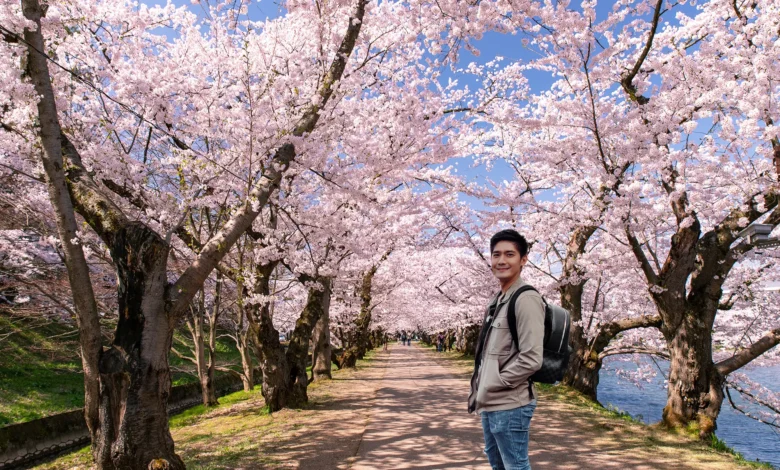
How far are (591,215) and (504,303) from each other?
23.6 feet

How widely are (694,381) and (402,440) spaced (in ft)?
15.8

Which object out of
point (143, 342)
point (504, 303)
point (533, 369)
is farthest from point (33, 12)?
point (533, 369)

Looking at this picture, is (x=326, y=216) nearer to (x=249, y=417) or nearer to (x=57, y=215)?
(x=249, y=417)

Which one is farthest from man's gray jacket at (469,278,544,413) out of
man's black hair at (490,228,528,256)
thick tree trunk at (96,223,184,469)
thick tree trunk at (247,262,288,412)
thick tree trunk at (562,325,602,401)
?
thick tree trunk at (562,325,602,401)

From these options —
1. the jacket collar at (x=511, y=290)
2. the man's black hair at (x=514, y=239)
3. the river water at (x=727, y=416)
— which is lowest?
the river water at (x=727, y=416)

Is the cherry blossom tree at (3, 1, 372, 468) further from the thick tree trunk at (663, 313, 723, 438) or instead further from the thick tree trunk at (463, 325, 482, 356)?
the thick tree trunk at (463, 325, 482, 356)

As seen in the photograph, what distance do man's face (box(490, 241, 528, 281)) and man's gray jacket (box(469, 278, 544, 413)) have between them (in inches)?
2.8

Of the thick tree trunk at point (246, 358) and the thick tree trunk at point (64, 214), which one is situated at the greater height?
the thick tree trunk at point (64, 214)

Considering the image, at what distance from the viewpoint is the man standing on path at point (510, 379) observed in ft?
8.63

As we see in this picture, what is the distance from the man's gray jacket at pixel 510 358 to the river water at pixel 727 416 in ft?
36.2

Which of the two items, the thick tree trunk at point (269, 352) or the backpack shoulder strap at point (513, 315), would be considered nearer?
the backpack shoulder strap at point (513, 315)

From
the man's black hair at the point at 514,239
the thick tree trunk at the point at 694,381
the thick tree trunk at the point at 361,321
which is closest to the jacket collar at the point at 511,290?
the man's black hair at the point at 514,239

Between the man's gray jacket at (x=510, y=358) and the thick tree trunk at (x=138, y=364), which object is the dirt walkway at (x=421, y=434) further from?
the man's gray jacket at (x=510, y=358)

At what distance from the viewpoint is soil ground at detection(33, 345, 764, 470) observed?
568 centimetres
